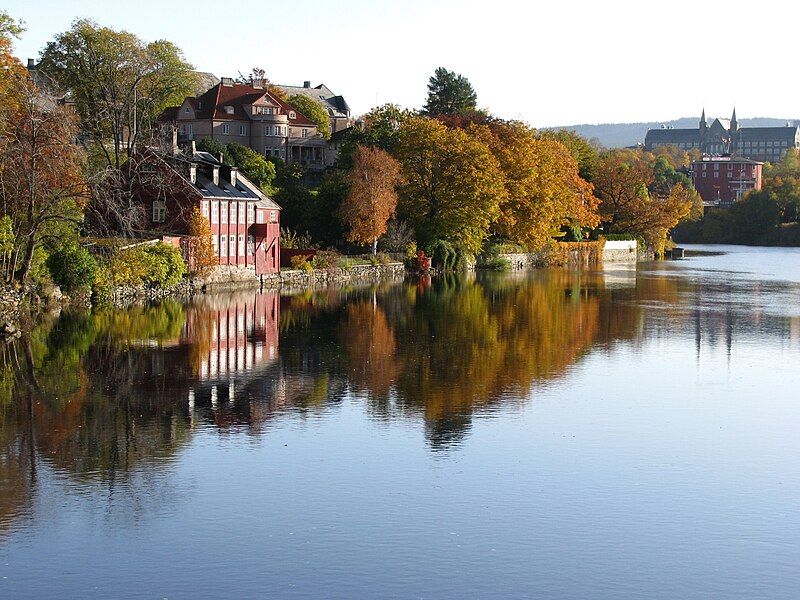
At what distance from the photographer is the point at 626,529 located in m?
16.1

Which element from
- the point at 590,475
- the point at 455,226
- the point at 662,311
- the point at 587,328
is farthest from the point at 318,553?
the point at 455,226

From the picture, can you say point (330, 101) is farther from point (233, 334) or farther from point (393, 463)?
point (393, 463)

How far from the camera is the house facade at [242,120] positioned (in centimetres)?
8625

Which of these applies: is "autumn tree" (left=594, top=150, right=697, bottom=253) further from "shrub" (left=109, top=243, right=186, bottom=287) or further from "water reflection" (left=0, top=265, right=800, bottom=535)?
"shrub" (left=109, top=243, right=186, bottom=287)

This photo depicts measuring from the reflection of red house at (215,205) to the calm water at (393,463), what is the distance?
614 inches

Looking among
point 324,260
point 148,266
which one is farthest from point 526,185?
point 148,266

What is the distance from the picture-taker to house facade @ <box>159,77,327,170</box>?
283ft

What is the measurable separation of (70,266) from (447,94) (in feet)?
212

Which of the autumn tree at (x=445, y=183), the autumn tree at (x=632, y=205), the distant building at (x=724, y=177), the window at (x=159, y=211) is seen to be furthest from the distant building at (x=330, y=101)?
the distant building at (x=724, y=177)

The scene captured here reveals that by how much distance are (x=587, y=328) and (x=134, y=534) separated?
2737cm

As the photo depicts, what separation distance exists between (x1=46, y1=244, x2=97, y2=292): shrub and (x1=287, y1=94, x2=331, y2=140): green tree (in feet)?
189

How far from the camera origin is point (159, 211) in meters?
53.7

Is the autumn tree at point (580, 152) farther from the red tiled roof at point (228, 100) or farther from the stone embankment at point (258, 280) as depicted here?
the stone embankment at point (258, 280)

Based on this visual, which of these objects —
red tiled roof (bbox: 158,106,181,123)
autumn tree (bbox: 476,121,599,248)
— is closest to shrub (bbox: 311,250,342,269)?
autumn tree (bbox: 476,121,599,248)
